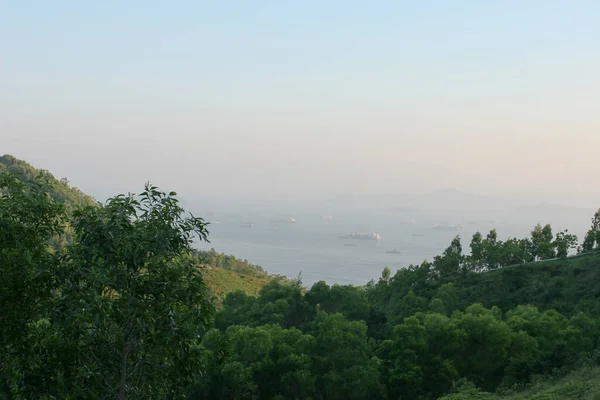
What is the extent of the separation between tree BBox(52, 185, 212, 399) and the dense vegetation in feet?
0.05

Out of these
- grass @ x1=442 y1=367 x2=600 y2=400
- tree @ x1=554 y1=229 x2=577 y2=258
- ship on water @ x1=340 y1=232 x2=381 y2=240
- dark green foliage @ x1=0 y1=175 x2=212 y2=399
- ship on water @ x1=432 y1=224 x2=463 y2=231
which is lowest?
grass @ x1=442 y1=367 x2=600 y2=400

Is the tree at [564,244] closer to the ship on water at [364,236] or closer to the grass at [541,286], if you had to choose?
the grass at [541,286]

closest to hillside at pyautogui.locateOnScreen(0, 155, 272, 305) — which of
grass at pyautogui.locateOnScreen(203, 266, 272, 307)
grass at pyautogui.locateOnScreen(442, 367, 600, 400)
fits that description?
grass at pyautogui.locateOnScreen(203, 266, 272, 307)

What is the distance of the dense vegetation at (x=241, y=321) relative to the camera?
498 centimetres

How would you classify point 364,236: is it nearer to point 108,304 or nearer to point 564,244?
point 564,244

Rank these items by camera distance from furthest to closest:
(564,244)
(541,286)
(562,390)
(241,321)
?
(564,244) → (541,286) → (241,321) → (562,390)

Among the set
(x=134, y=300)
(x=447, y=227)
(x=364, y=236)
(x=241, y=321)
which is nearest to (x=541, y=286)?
(x=241, y=321)

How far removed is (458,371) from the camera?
639 inches

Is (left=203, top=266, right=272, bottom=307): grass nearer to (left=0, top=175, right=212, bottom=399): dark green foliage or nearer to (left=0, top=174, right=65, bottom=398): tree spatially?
(left=0, top=174, right=65, bottom=398): tree

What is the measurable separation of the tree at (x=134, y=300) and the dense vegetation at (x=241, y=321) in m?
0.01

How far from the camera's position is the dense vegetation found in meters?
4.98

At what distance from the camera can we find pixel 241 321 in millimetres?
23688

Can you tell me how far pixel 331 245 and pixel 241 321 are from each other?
317 ft

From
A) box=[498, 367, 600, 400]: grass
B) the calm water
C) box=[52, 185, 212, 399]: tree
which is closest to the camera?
box=[52, 185, 212, 399]: tree
